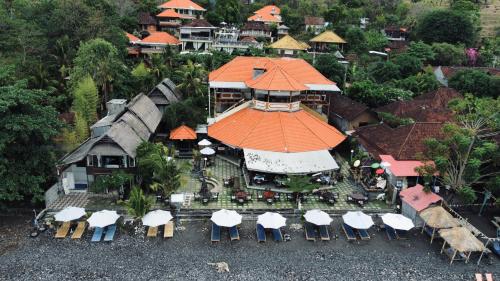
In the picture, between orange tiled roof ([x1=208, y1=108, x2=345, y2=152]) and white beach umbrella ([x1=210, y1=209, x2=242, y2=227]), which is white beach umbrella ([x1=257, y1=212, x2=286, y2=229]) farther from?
orange tiled roof ([x1=208, y1=108, x2=345, y2=152])

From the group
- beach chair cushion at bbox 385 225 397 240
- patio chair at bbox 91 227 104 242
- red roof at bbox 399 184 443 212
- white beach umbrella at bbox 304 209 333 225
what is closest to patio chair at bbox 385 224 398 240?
beach chair cushion at bbox 385 225 397 240

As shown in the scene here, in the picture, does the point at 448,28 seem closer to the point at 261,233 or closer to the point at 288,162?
the point at 288,162

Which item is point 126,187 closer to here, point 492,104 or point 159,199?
point 159,199

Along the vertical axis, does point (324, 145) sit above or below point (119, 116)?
below

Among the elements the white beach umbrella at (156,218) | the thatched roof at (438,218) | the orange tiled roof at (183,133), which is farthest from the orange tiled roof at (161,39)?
the thatched roof at (438,218)

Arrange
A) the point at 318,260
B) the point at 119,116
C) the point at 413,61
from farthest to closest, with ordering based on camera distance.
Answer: the point at 413,61, the point at 119,116, the point at 318,260

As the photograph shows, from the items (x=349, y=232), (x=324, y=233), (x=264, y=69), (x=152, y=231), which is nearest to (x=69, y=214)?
(x=152, y=231)

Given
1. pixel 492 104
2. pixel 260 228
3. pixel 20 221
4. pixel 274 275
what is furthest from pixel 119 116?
pixel 492 104
